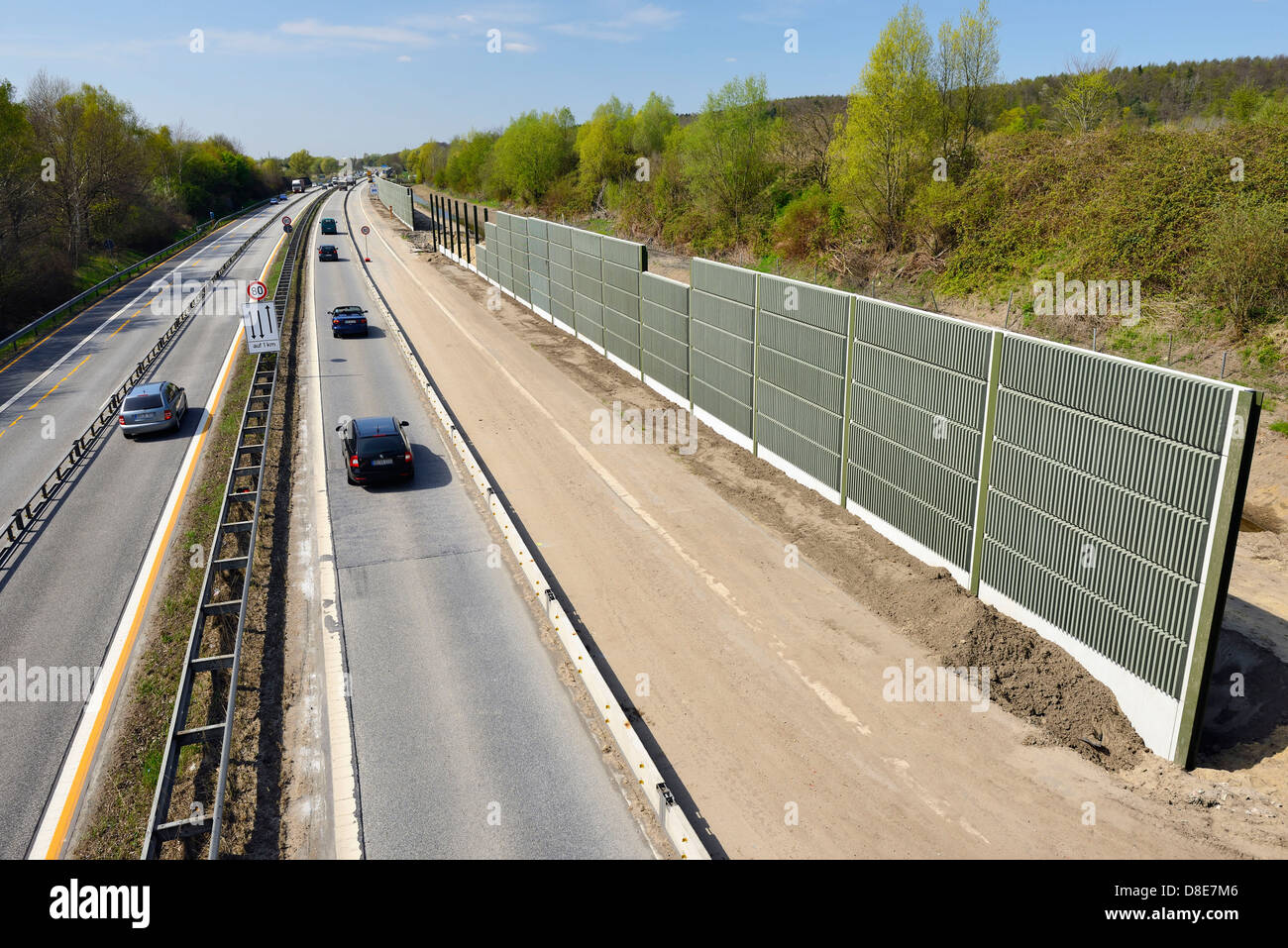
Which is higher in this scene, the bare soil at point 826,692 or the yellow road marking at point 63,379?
the yellow road marking at point 63,379

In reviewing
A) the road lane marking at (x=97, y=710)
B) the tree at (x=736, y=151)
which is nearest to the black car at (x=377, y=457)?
the road lane marking at (x=97, y=710)

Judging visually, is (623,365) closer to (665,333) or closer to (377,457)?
(665,333)

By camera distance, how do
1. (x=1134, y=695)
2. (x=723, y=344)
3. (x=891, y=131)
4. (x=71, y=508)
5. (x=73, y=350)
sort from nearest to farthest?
(x=1134, y=695) < (x=71, y=508) < (x=723, y=344) < (x=73, y=350) < (x=891, y=131)

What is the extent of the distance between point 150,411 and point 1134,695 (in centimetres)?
2580

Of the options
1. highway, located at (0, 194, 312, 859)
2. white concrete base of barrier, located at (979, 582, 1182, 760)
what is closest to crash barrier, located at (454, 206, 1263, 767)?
white concrete base of barrier, located at (979, 582, 1182, 760)

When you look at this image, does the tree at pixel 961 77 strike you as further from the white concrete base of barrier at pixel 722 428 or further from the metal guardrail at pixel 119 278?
the metal guardrail at pixel 119 278

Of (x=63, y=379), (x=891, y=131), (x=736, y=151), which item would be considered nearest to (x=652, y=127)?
(x=736, y=151)

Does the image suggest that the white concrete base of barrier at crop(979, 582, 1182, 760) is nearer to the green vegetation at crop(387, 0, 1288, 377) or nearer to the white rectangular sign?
the green vegetation at crop(387, 0, 1288, 377)

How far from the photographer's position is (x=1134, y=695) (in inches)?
436

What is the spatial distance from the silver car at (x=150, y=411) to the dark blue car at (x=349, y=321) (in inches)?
499

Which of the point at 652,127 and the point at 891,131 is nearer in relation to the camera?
the point at 891,131

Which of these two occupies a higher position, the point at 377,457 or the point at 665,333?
the point at 665,333

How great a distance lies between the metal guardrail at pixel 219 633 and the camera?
936 cm

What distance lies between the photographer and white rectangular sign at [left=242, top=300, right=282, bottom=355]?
26578mm
